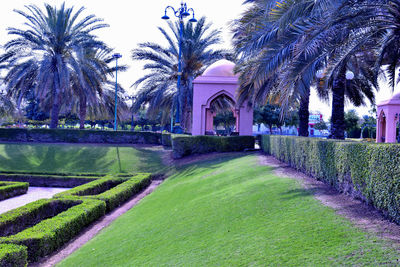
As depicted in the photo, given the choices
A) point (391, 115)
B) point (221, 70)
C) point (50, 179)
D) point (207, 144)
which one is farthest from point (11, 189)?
point (391, 115)

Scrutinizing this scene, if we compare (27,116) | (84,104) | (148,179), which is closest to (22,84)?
(84,104)

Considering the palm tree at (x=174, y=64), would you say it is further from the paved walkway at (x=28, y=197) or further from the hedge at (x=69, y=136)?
the paved walkway at (x=28, y=197)

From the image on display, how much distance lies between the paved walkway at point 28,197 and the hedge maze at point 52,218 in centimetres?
61

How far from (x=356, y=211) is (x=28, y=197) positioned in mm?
12020

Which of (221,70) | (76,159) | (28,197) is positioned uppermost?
(221,70)

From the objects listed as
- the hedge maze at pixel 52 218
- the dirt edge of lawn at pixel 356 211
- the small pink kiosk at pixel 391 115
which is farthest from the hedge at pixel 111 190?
the small pink kiosk at pixel 391 115

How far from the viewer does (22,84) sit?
23422 millimetres

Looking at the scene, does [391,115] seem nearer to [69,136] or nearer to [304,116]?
[304,116]

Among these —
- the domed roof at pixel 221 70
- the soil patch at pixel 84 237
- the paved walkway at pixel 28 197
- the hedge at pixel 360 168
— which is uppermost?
the domed roof at pixel 221 70

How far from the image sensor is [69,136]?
2500 centimetres

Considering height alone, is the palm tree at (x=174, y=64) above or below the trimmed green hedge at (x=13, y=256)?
above

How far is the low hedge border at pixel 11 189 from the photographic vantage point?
13133 millimetres

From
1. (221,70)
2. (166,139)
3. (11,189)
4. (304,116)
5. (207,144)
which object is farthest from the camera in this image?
(166,139)

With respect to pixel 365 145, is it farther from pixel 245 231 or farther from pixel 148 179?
pixel 148 179
